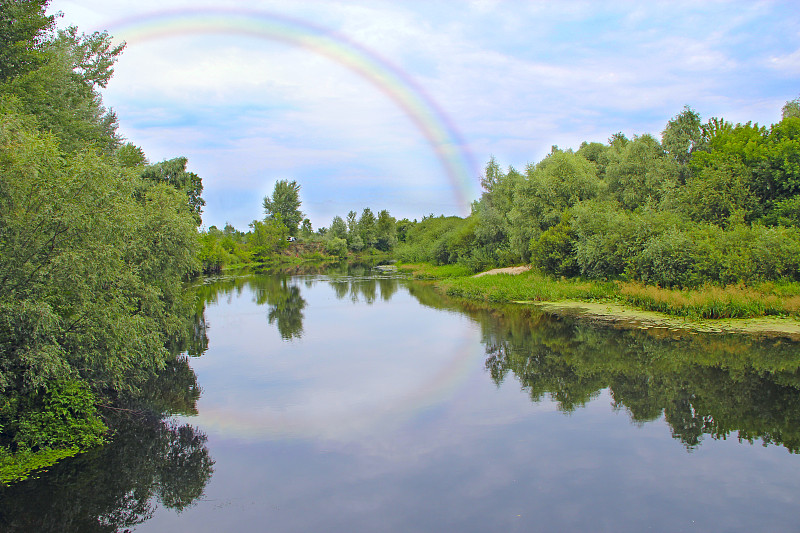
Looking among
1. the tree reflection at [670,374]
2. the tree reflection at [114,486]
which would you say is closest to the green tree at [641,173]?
the tree reflection at [670,374]

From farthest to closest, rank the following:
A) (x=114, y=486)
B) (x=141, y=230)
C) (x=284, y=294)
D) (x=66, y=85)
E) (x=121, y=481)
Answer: (x=284, y=294) → (x=66, y=85) → (x=141, y=230) → (x=121, y=481) → (x=114, y=486)

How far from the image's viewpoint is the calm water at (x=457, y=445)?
9.05m

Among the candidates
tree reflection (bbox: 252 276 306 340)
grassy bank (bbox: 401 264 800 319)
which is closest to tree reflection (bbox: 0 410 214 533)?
tree reflection (bbox: 252 276 306 340)

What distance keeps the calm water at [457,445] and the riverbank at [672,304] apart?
190 centimetres

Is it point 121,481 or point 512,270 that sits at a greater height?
point 512,270

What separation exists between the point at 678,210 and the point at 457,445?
84.3ft

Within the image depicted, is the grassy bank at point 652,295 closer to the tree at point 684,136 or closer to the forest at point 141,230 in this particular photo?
the forest at point 141,230

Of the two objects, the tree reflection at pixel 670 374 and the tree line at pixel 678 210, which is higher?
the tree line at pixel 678 210

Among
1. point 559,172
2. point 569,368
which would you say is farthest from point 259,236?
point 569,368

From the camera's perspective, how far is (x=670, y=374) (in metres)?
16.6

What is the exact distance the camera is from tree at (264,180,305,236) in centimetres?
12488

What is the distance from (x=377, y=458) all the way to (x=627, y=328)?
16199mm

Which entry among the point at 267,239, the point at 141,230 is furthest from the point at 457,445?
the point at 267,239

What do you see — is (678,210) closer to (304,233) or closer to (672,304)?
(672,304)
